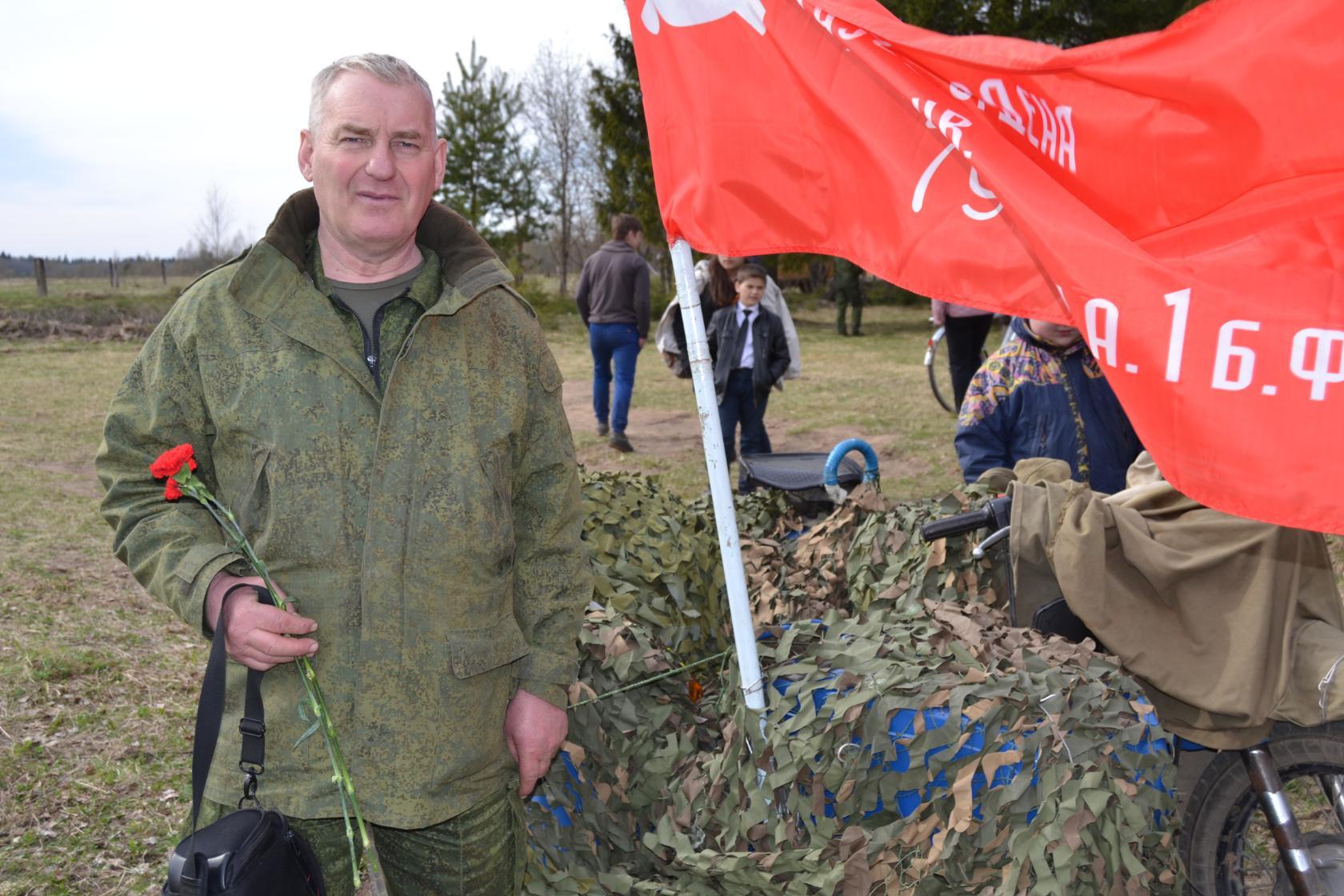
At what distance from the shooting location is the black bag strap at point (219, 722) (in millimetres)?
2027

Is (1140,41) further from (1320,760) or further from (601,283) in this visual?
(601,283)

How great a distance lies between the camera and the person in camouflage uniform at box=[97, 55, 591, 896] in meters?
2.05

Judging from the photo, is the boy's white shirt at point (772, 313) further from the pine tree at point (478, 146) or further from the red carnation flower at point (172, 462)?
the pine tree at point (478, 146)

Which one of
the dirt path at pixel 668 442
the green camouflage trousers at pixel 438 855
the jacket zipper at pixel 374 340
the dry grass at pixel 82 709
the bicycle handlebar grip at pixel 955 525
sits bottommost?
the dry grass at pixel 82 709

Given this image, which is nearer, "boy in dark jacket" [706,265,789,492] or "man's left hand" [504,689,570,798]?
"man's left hand" [504,689,570,798]

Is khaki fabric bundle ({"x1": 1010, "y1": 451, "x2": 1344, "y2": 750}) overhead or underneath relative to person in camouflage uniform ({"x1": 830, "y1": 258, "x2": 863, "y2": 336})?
underneath

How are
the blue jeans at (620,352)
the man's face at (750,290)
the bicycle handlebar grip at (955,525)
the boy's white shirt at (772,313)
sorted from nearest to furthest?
the bicycle handlebar grip at (955,525)
the man's face at (750,290)
the boy's white shirt at (772,313)
the blue jeans at (620,352)

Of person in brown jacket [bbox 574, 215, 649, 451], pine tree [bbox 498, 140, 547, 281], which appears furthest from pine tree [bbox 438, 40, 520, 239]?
person in brown jacket [bbox 574, 215, 649, 451]

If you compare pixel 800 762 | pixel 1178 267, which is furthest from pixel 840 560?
pixel 1178 267

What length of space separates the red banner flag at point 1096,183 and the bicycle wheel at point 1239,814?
128cm

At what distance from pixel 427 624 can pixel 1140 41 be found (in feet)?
6.19

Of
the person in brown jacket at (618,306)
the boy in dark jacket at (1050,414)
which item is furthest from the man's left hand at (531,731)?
the person in brown jacket at (618,306)

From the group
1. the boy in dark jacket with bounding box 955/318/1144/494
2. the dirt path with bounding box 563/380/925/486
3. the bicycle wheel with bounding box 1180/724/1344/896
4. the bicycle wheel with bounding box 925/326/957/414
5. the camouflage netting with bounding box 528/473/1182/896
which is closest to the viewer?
the camouflage netting with bounding box 528/473/1182/896

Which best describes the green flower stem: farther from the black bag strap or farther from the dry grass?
the dry grass
